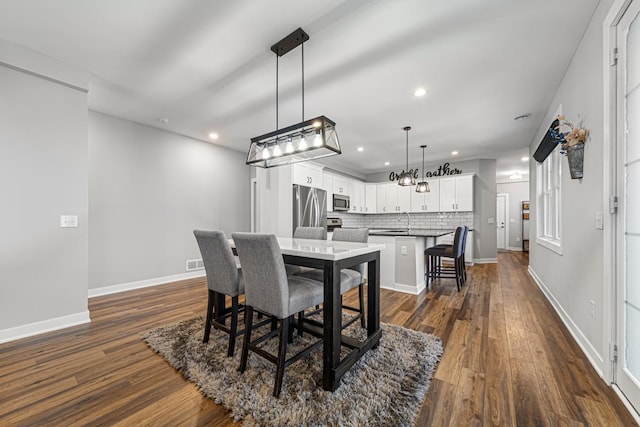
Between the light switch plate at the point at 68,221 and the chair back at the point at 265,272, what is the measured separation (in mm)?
2170

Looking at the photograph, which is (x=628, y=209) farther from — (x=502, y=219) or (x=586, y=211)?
(x=502, y=219)

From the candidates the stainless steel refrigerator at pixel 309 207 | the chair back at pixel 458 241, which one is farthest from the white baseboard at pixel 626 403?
the stainless steel refrigerator at pixel 309 207

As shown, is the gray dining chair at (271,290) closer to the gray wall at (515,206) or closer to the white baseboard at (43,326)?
the white baseboard at (43,326)

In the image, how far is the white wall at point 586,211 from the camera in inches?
71.3

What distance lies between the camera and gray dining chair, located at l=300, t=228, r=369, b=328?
6.73 feet

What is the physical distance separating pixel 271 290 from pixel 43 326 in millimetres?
2540

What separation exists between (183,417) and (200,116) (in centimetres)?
353

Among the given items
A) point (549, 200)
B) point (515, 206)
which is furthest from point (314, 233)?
point (515, 206)

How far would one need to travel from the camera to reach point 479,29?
2.04 meters

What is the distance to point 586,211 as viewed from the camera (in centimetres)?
205

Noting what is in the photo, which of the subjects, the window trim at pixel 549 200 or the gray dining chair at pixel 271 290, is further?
the window trim at pixel 549 200

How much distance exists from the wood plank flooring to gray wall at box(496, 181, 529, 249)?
281 inches

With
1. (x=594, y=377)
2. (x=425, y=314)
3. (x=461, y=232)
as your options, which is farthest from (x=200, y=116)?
(x=594, y=377)

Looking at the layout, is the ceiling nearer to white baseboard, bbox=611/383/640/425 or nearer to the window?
the window
